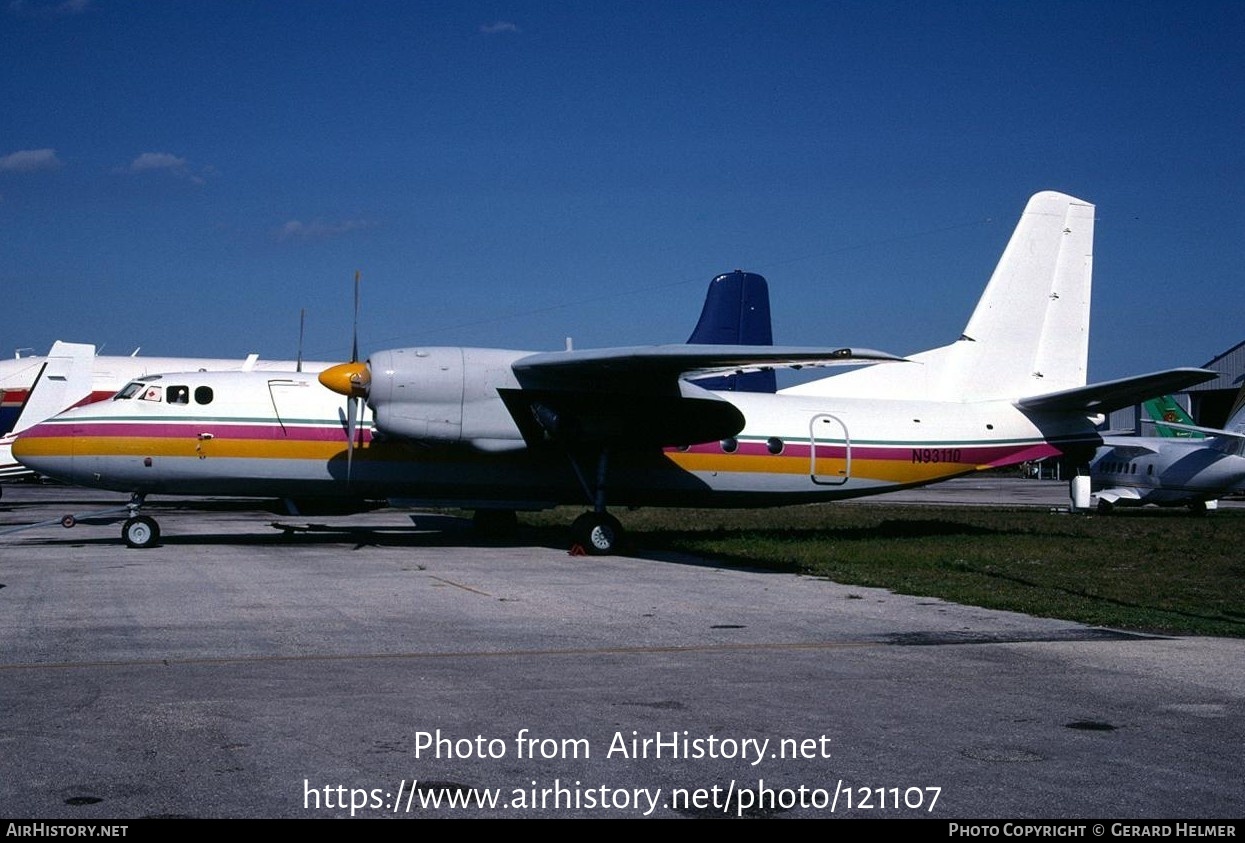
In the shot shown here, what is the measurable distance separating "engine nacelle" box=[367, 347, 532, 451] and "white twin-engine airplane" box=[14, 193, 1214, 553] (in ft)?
0.09

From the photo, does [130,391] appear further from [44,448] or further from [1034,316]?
[1034,316]

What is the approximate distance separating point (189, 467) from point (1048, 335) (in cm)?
1798

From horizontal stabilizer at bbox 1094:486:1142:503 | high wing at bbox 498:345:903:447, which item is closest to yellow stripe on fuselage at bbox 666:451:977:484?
high wing at bbox 498:345:903:447

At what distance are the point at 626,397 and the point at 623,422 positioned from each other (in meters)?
0.57

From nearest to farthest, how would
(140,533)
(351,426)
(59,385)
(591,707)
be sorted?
(591,707)
(351,426)
(140,533)
(59,385)

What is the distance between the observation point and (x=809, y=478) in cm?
2383

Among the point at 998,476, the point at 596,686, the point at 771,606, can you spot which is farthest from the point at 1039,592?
the point at 998,476

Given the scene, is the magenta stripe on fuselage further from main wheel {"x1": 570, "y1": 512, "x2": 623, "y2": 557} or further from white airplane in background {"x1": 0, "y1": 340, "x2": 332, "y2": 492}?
white airplane in background {"x1": 0, "y1": 340, "x2": 332, "y2": 492}

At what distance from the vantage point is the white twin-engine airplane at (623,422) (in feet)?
67.1

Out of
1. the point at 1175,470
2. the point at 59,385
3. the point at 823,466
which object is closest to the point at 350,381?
the point at 823,466

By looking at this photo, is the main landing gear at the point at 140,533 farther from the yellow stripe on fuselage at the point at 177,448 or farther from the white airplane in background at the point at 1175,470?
the white airplane in background at the point at 1175,470

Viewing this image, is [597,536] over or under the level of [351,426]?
under

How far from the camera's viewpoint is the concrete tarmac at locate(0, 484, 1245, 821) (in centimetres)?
596

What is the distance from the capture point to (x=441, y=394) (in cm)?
2031
